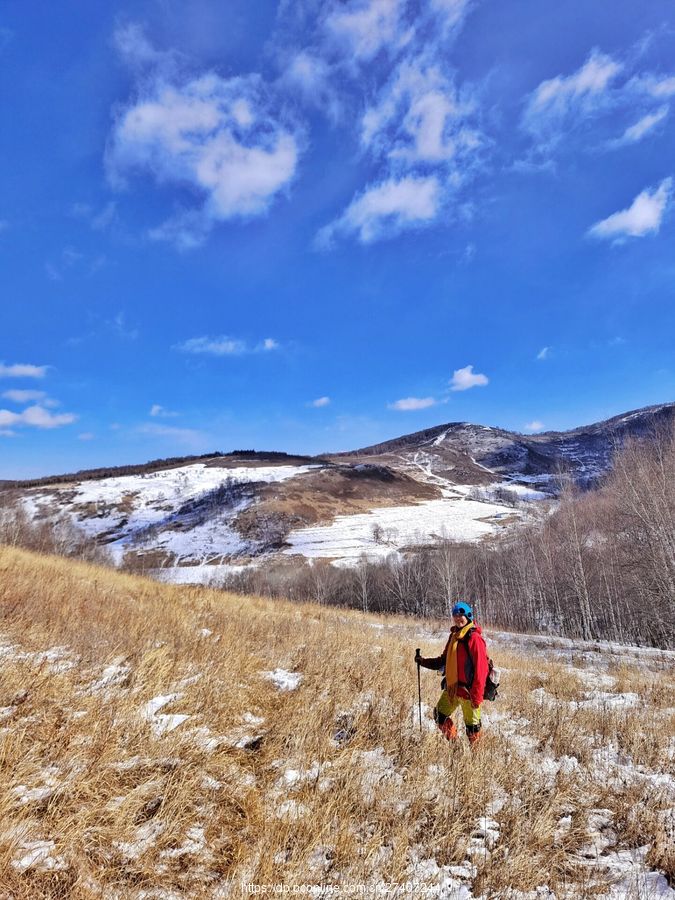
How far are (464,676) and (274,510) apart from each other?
108120mm

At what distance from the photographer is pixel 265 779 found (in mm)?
3984

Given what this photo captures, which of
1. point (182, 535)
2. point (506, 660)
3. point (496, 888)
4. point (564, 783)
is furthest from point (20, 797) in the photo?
point (182, 535)

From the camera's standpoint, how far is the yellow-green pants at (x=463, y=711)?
5.18m

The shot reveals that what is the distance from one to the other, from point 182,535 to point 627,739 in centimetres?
10338

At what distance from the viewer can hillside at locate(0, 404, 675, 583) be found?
8388cm

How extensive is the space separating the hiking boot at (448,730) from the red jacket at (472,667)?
38 cm

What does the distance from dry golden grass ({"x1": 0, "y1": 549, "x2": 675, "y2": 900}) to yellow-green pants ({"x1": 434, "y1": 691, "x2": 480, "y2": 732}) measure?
27 cm

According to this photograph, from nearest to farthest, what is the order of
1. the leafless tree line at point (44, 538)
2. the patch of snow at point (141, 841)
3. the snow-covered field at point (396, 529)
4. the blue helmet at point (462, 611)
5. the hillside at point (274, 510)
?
the patch of snow at point (141, 841) → the blue helmet at point (462, 611) → the leafless tree line at point (44, 538) → the snow-covered field at point (396, 529) → the hillside at point (274, 510)

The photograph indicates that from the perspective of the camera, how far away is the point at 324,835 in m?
3.33

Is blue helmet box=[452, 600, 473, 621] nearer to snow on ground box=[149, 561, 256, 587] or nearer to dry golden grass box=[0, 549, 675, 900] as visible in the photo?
dry golden grass box=[0, 549, 675, 900]

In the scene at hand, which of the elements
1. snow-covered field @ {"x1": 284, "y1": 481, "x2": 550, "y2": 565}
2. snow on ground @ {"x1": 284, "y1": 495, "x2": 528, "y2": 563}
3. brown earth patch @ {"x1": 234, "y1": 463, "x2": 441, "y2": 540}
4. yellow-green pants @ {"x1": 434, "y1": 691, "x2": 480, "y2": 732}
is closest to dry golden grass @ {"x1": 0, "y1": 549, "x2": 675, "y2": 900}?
yellow-green pants @ {"x1": 434, "y1": 691, "x2": 480, "y2": 732}

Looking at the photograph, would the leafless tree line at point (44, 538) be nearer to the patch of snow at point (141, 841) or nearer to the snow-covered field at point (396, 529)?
the patch of snow at point (141, 841)

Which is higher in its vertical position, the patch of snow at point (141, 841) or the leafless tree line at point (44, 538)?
the leafless tree line at point (44, 538)

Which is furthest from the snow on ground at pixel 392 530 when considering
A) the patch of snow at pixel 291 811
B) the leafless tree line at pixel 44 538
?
the patch of snow at pixel 291 811
